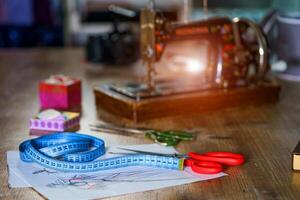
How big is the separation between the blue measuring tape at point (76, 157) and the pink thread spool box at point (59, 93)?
0.40 metres

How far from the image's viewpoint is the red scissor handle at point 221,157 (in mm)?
1313

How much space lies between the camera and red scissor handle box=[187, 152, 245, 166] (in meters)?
1.31

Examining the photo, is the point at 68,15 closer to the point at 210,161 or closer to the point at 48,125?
the point at 48,125

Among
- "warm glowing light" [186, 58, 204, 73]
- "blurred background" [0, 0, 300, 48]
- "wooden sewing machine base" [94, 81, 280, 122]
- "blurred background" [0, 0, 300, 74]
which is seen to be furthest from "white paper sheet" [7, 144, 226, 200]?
"blurred background" [0, 0, 300, 48]

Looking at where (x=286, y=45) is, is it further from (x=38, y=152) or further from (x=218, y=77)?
(x=38, y=152)

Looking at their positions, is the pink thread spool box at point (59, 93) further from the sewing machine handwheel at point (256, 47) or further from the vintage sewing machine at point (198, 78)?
the sewing machine handwheel at point (256, 47)

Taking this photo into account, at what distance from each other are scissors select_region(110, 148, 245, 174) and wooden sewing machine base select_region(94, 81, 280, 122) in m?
0.33

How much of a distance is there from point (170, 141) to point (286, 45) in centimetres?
85

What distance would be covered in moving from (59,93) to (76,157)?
0.51m

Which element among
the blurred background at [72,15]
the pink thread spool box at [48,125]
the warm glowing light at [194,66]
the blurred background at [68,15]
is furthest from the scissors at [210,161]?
the blurred background at [68,15]

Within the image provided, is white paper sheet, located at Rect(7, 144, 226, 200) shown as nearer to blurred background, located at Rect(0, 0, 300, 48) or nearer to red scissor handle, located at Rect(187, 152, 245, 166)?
red scissor handle, located at Rect(187, 152, 245, 166)

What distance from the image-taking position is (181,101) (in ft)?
5.65

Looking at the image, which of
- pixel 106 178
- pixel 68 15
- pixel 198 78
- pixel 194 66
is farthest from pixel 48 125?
pixel 68 15

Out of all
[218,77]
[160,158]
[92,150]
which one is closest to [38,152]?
[92,150]
